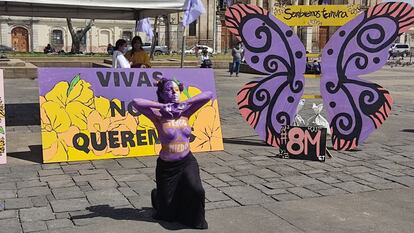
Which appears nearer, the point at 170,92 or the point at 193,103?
the point at 170,92

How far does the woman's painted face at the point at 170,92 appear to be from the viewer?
453cm

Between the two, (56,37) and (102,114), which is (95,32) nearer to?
(56,37)

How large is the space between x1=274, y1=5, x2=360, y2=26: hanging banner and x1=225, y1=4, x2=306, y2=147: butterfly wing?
36 cm

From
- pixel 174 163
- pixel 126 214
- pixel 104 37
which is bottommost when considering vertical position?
pixel 126 214

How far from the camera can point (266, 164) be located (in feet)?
22.7

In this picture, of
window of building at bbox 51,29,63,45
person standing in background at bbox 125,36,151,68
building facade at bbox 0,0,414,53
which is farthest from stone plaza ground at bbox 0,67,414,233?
window of building at bbox 51,29,63,45

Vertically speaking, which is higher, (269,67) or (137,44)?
(137,44)

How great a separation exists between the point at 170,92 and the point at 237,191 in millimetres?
1696

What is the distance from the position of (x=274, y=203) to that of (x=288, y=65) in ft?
10.5

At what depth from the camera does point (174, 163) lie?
177 inches

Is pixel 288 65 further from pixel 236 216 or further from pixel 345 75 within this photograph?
pixel 236 216

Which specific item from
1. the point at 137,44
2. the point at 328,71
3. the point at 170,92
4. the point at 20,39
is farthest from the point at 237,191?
the point at 20,39

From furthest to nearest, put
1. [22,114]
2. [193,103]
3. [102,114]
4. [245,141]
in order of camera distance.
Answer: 1. [22,114]
2. [245,141]
3. [102,114]
4. [193,103]

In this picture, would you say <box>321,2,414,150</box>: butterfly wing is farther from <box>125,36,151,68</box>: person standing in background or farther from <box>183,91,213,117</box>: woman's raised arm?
<box>183,91,213,117</box>: woman's raised arm
